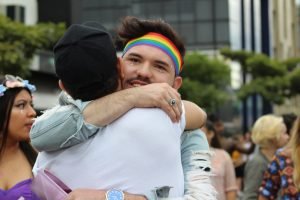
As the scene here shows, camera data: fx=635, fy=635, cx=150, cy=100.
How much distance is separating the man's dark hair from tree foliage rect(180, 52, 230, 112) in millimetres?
36918

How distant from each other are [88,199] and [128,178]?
148 millimetres

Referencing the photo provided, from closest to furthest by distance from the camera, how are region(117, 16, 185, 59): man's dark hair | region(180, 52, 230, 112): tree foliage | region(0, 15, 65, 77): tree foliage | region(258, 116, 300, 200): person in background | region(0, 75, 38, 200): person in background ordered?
region(117, 16, 185, 59): man's dark hair → region(0, 75, 38, 200): person in background → region(258, 116, 300, 200): person in background → region(0, 15, 65, 77): tree foliage → region(180, 52, 230, 112): tree foliage

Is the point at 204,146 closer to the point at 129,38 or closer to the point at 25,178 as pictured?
the point at 129,38

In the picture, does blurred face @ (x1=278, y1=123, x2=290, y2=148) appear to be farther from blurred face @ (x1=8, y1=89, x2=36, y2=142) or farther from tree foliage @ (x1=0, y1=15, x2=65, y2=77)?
tree foliage @ (x1=0, y1=15, x2=65, y2=77)

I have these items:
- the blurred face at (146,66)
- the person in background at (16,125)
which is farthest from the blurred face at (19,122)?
the blurred face at (146,66)

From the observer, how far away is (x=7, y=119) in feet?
12.3

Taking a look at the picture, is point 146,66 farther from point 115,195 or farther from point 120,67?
point 115,195

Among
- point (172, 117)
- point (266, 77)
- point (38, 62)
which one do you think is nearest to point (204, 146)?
point (172, 117)

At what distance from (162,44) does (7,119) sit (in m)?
1.64

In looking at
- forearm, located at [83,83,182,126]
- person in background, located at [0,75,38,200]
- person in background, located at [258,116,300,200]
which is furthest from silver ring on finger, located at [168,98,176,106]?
person in background, located at [258,116,300,200]

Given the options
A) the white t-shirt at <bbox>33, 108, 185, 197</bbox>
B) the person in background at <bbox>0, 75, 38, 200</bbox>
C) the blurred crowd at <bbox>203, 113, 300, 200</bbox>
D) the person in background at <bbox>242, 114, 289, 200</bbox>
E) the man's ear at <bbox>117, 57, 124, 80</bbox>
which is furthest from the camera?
the person in background at <bbox>242, 114, 289, 200</bbox>

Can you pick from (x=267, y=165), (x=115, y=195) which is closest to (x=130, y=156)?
(x=115, y=195)

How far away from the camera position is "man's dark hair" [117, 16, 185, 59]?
95.9 inches

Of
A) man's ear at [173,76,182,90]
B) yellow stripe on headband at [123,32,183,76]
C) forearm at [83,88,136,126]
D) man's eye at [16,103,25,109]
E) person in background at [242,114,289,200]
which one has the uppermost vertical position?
yellow stripe on headband at [123,32,183,76]
